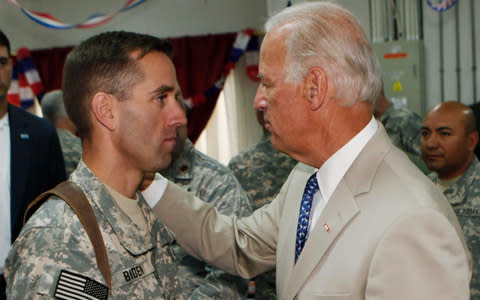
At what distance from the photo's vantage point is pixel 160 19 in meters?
6.87

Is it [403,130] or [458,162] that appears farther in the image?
[403,130]

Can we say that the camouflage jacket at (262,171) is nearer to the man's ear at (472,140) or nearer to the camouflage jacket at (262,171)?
the camouflage jacket at (262,171)

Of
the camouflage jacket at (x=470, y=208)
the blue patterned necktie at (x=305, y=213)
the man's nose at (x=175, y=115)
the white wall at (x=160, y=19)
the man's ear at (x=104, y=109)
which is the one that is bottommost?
the camouflage jacket at (x=470, y=208)

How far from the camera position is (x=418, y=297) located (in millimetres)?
1172

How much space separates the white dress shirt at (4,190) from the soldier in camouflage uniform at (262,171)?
127 cm

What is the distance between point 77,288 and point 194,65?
5.71 m

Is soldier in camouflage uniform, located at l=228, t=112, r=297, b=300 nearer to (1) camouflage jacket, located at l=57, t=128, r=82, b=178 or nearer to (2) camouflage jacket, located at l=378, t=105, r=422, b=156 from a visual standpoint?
(1) camouflage jacket, located at l=57, t=128, r=82, b=178

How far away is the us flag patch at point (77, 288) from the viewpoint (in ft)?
3.91

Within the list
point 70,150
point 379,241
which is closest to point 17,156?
point 70,150

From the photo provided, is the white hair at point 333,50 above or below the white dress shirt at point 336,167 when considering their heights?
above

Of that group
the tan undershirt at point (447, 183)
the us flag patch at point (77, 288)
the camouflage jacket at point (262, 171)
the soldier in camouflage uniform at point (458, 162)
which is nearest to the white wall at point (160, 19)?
the soldier in camouflage uniform at point (458, 162)

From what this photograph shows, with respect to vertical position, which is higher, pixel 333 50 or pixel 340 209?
pixel 333 50

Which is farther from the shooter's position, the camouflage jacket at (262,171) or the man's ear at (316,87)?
the camouflage jacket at (262,171)

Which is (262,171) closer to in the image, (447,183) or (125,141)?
(447,183)
